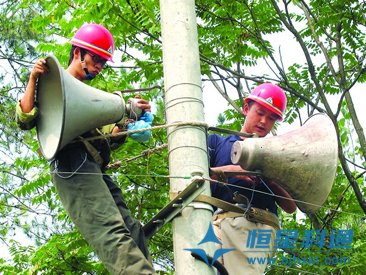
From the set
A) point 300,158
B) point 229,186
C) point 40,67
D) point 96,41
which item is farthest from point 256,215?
point 40,67

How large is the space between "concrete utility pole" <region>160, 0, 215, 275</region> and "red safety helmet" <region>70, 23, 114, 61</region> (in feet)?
1.86

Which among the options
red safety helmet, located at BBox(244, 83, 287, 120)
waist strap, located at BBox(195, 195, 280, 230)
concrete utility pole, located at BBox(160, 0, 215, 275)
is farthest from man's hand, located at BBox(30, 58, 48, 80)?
red safety helmet, located at BBox(244, 83, 287, 120)

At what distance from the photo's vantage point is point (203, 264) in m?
3.54

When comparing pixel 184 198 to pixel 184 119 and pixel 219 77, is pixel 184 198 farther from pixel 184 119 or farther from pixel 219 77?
pixel 219 77

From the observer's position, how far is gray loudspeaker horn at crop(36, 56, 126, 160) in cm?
386

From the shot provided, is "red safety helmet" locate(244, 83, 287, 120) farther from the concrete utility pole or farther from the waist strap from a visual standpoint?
the concrete utility pole

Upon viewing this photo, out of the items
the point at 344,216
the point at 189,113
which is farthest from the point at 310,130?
the point at 344,216

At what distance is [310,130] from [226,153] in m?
0.69

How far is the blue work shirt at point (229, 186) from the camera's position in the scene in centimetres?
487

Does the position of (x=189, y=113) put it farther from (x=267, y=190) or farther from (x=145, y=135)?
(x=267, y=190)

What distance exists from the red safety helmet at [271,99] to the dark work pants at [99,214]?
1.54m

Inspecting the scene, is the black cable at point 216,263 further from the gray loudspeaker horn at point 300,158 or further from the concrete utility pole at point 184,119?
the gray loudspeaker horn at point 300,158

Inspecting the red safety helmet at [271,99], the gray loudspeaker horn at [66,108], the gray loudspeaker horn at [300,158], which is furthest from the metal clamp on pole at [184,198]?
the red safety helmet at [271,99]

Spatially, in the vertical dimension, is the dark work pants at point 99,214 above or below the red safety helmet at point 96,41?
below
